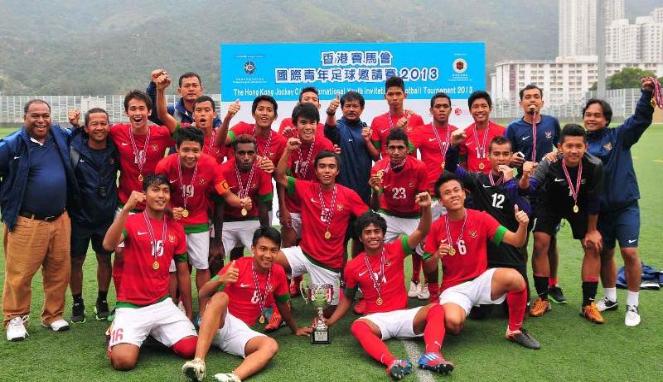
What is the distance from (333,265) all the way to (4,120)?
142ft

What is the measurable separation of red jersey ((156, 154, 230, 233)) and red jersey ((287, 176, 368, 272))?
69 cm

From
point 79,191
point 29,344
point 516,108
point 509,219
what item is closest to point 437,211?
point 509,219

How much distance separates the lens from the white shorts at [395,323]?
4.86 meters

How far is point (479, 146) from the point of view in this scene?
20.0 ft

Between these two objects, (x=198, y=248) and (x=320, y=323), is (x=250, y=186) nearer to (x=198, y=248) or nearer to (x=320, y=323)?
(x=198, y=248)

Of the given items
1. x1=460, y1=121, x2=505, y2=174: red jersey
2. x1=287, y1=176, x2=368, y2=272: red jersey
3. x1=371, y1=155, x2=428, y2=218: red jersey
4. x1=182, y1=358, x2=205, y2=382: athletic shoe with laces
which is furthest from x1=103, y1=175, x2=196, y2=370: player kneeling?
x1=460, y1=121, x2=505, y2=174: red jersey

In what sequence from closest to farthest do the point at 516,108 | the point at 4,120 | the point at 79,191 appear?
the point at 79,191 < the point at 4,120 < the point at 516,108

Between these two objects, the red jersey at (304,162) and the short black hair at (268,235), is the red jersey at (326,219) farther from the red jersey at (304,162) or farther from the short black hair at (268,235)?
the short black hair at (268,235)

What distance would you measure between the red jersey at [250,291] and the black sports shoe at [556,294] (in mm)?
2649

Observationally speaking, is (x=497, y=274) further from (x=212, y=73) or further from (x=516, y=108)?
(x=212, y=73)

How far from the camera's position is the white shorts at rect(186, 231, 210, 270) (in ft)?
18.0

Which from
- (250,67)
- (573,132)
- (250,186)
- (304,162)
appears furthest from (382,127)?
(250,67)

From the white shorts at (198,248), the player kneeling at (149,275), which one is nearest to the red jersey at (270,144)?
the white shorts at (198,248)

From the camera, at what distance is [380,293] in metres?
5.03
